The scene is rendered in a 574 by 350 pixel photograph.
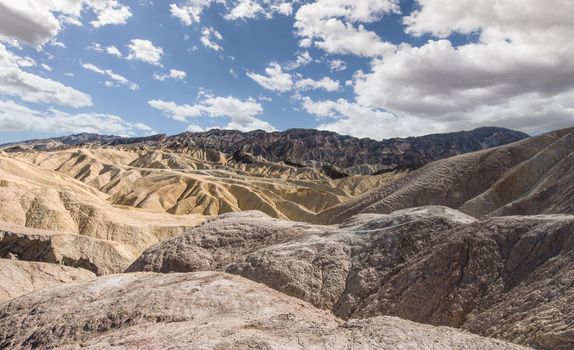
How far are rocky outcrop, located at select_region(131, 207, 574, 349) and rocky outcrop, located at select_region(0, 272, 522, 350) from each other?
178 cm

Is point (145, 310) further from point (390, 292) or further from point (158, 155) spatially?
point (158, 155)

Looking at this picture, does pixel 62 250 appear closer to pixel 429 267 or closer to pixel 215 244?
pixel 215 244

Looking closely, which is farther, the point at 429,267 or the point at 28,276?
the point at 28,276

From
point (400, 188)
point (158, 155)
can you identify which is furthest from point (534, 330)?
point (158, 155)

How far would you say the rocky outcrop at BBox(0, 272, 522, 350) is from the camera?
24.4 feet

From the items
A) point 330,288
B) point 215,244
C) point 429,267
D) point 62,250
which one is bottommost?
point 62,250

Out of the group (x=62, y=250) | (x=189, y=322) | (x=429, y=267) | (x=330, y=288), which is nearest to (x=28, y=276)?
(x=62, y=250)

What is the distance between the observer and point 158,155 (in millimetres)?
147000

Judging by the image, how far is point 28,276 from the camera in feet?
72.4

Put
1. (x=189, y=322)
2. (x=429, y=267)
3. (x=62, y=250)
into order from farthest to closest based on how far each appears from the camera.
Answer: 1. (x=62, y=250)
2. (x=429, y=267)
3. (x=189, y=322)

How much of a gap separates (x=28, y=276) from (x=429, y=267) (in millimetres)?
18607

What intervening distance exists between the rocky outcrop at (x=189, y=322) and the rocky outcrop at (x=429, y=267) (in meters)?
1.78

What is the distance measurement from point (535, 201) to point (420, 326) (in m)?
17.7

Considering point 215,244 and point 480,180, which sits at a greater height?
Result: point 480,180
